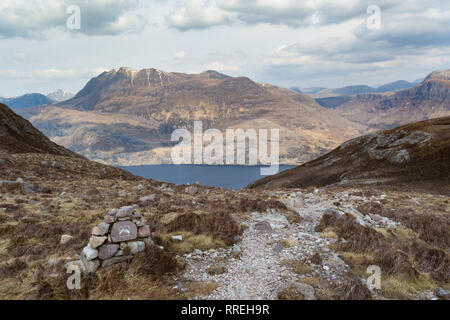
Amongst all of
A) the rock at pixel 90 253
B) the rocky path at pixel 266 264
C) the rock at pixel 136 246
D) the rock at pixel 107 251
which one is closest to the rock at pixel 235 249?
the rocky path at pixel 266 264

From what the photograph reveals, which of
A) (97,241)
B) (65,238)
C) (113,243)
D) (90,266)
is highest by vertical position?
(97,241)

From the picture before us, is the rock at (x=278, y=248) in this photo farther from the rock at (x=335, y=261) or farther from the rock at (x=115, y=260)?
the rock at (x=115, y=260)

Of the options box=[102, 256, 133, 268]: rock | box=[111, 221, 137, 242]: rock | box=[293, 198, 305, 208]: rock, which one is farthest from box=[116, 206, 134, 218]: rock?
box=[293, 198, 305, 208]: rock

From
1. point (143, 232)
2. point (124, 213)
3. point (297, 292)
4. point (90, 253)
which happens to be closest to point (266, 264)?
point (297, 292)

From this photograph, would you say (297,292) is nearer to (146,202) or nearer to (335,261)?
(335,261)

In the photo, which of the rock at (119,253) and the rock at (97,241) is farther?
the rock at (119,253)

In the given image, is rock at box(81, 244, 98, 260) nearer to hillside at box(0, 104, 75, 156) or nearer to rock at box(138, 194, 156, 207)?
rock at box(138, 194, 156, 207)

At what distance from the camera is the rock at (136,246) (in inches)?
366

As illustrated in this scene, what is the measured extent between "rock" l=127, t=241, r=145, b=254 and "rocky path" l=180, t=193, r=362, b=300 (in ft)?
6.43

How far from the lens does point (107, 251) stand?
29.3 feet

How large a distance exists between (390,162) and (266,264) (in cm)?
5885

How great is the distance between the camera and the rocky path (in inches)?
338

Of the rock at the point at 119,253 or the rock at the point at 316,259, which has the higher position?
the rock at the point at 119,253
